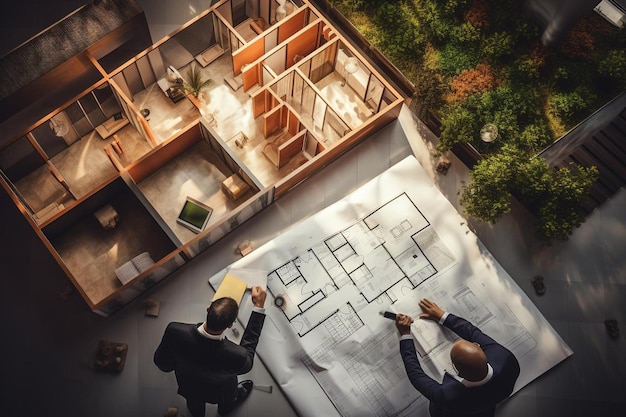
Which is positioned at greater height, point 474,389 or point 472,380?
point 472,380

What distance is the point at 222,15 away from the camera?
32.9 feet

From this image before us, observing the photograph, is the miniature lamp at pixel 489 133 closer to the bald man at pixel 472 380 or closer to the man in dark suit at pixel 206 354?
the bald man at pixel 472 380

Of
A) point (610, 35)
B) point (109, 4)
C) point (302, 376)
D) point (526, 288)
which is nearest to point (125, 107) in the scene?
point (109, 4)

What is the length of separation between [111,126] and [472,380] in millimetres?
6708

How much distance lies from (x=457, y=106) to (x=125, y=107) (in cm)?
524

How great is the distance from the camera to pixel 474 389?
23.6 feet

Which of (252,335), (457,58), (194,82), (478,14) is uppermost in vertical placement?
(194,82)

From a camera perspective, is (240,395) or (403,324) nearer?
(403,324)

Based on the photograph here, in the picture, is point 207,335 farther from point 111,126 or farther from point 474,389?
point 111,126

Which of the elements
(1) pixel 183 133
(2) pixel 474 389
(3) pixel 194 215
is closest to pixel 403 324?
(2) pixel 474 389

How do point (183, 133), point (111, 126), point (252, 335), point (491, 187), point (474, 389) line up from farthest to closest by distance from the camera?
point (111, 126) < point (183, 133) < point (491, 187) < point (252, 335) < point (474, 389)

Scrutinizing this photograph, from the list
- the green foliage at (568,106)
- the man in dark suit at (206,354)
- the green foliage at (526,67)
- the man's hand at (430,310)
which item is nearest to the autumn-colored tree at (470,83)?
the green foliage at (526,67)

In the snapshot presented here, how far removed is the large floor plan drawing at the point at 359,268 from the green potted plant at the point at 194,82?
3.26 m

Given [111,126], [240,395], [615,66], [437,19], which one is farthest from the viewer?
[437,19]
